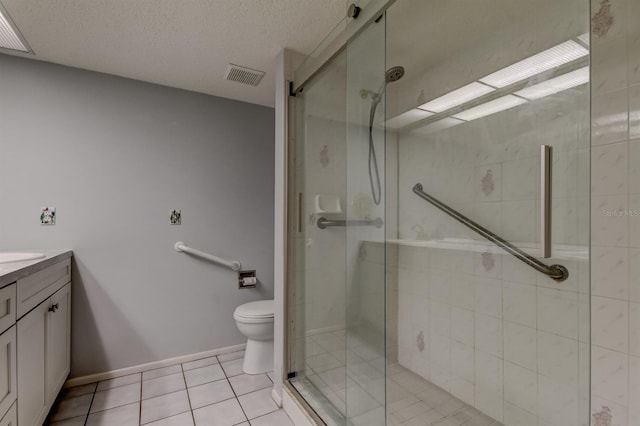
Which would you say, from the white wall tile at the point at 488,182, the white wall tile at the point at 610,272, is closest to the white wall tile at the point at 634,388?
the white wall tile at the point at 610,272

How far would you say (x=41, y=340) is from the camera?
57.2 inches

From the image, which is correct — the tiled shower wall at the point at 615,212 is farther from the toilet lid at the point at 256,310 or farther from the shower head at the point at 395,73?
the toilet lid at the point at 256,310

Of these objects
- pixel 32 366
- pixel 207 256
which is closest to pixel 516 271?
pixel 207 256

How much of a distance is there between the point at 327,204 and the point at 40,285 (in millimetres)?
1456

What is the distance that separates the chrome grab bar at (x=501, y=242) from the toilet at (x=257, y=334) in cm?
131

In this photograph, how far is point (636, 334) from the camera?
3.56ft

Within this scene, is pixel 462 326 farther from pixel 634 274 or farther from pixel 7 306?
pixel 7 306

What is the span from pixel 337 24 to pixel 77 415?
254 cm

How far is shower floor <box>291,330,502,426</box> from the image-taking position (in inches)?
52.8

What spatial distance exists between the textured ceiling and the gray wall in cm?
24

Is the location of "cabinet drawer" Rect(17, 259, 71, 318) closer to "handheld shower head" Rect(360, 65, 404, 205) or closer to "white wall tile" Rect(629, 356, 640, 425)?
"handheld shower head" Rect(360, 65, 404, 205)

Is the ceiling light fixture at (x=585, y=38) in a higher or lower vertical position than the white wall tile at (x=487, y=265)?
higher

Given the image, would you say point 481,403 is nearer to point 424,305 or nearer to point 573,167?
point 424,305

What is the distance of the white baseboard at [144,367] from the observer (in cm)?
198
